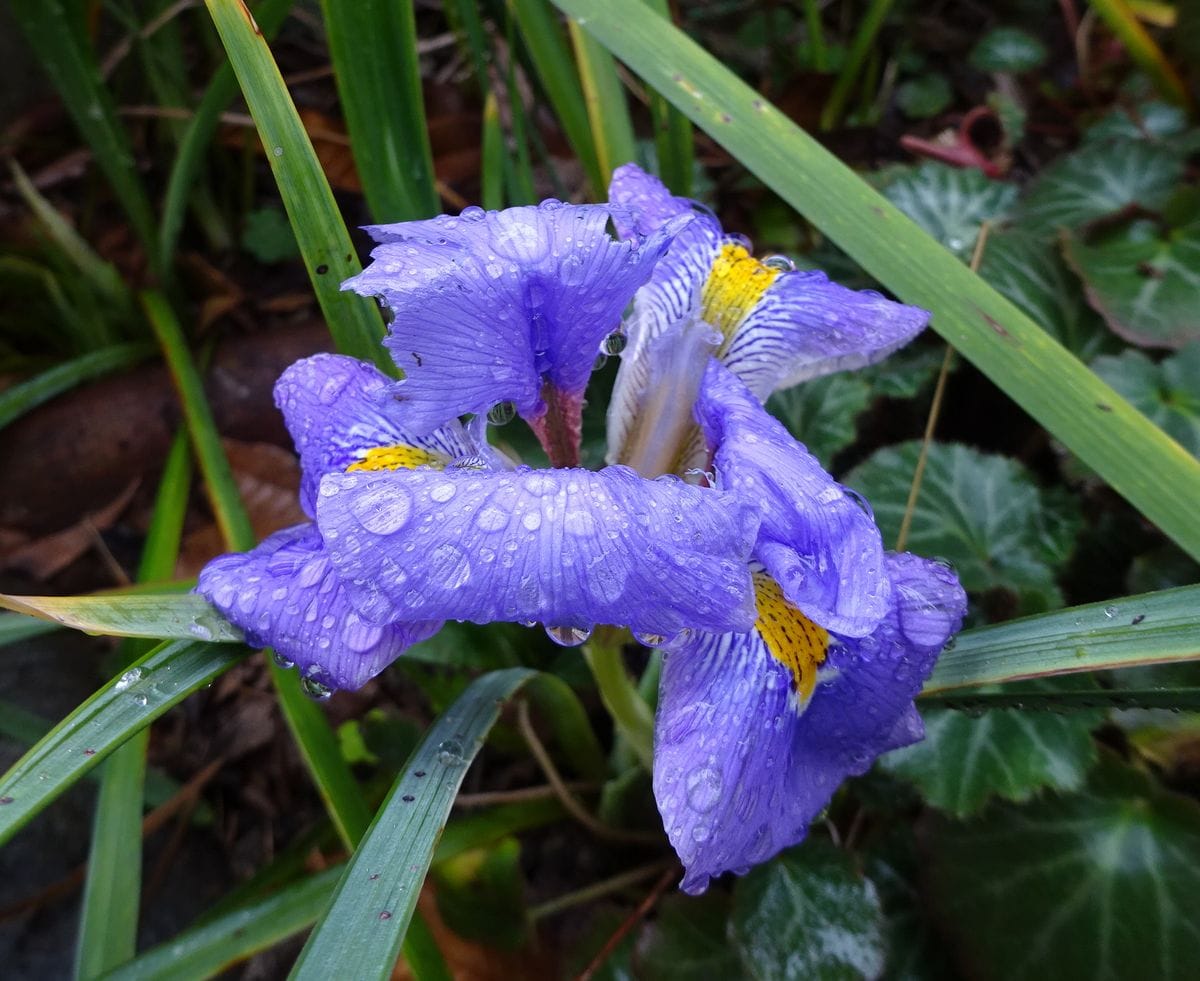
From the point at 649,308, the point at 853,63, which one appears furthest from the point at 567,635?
the point at 853,63

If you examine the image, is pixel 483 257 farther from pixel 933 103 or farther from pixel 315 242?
pixel 933 103

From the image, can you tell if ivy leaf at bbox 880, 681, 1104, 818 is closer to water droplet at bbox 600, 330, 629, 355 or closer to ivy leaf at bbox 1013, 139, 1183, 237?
water droplet at bbox 600, 330, 629, 355

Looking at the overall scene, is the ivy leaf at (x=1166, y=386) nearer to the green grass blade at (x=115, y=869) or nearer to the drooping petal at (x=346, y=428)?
the drooping petal at (x=346, y=428)

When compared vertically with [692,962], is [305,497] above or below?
above

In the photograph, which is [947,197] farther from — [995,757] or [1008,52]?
[995,757]

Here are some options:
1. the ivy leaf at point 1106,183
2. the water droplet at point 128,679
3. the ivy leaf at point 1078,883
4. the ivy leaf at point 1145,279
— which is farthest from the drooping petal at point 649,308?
the ivy leaf at point 1106,183

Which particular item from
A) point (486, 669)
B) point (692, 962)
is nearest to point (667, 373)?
point (486, 669)
